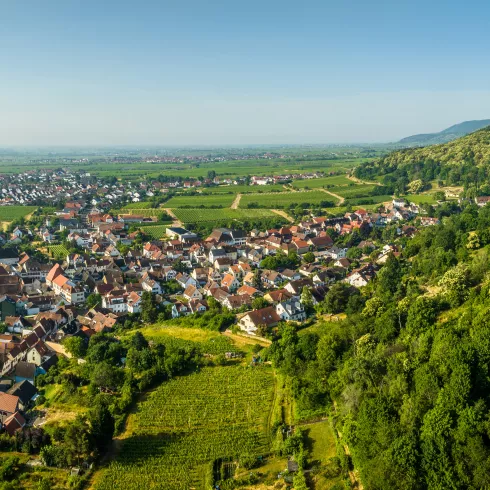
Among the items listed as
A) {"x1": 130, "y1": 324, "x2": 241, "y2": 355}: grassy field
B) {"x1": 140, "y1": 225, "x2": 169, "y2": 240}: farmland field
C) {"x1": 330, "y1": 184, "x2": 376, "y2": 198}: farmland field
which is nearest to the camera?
{"x1": 130, "y1": 324, "x2": 241, "y2": 355}: grassy field

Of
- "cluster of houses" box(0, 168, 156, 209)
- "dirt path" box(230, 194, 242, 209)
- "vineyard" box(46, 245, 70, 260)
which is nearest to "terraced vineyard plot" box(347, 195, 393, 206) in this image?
"dirt path" box(230, 194, 242, 209)

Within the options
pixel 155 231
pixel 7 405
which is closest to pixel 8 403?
pixel 7 405

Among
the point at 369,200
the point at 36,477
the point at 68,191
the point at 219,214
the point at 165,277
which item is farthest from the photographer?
the point at 68,191

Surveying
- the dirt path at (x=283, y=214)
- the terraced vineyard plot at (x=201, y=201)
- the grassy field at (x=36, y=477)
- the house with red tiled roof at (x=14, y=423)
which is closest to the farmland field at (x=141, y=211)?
the terraced vineyard plot at (x=201, y=201)

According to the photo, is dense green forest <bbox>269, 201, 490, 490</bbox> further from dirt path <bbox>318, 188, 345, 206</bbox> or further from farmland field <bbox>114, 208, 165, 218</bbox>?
farmland field <bbox>114, 208, 165, 218</bbox>

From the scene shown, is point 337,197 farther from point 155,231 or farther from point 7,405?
point 7,405
